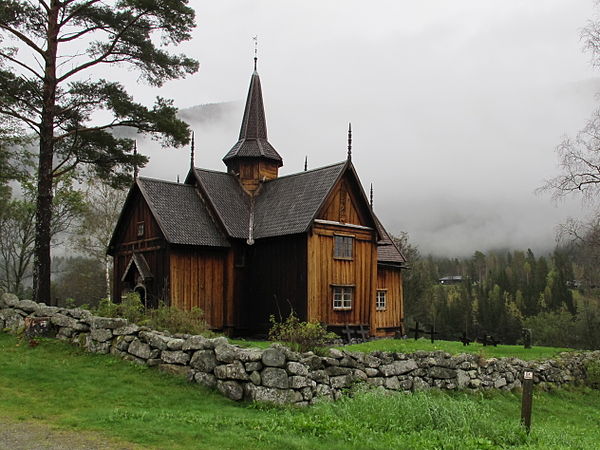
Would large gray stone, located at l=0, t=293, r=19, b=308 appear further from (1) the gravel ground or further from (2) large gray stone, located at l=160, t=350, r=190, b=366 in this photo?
(1) the gravel ground

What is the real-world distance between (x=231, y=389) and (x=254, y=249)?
1489 centimetres

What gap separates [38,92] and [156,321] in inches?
398

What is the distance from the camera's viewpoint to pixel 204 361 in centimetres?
1234

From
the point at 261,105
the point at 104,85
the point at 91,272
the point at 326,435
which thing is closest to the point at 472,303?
the point at 91,272

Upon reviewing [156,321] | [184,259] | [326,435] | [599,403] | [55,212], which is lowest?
[599,403]

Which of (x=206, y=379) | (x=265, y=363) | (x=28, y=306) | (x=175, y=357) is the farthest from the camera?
(x=28, y=306)

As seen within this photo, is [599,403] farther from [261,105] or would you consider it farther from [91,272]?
[91,272]

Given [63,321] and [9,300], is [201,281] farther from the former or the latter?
[63,321]

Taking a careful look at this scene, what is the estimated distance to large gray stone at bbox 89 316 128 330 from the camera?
14.2 metres

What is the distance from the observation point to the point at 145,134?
21688mm

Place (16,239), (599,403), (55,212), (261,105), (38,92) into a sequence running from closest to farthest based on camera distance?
(599,403)
(38,92)
(261,105)
(55,212)
(16,239)

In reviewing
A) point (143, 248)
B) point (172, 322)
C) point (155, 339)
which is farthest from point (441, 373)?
point (143, 248)

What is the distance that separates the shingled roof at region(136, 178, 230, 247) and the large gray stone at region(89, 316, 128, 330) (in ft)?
31.8

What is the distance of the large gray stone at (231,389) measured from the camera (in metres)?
11.7
